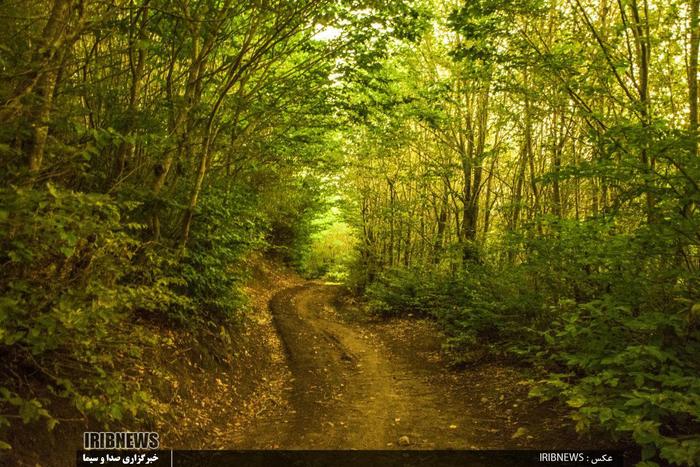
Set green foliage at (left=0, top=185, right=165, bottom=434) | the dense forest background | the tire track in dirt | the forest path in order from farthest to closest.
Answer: the tire track in dirt < the forest path < the dense forest background < green foliage at (left=0, top=185, right=165, bottom=434)

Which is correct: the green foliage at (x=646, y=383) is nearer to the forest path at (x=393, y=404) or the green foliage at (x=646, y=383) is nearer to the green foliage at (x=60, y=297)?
the forest path at (x=393, y=404)

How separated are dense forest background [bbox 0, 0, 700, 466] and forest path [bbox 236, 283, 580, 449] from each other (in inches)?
30.8

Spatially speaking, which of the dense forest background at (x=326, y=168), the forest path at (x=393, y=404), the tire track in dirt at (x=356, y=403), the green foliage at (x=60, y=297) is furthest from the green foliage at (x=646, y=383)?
the green foliage at (x=60, y=297)

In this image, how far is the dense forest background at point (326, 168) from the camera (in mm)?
3938

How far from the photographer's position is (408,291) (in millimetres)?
17438

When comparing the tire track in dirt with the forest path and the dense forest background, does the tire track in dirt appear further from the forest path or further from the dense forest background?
the dense forest background

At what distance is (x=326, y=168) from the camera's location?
1581 cm

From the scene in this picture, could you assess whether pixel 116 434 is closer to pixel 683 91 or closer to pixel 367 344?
pixel 367 344

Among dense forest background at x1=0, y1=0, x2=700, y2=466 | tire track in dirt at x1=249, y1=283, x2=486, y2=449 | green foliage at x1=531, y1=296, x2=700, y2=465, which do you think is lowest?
tire track in dirt at x1=249, y1=283, x2=486, y2=449

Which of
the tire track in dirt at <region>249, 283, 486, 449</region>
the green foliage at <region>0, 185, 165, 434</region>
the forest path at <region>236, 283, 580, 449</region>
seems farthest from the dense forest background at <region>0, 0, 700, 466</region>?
the tire track in dirt at <region>249, 283, 486, 449</region>

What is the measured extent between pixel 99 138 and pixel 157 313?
5143mm

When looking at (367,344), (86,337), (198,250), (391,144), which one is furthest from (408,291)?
(86,337)

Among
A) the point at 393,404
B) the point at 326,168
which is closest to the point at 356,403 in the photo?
the point at 393,404

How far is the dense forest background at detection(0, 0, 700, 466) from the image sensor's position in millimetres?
3938
